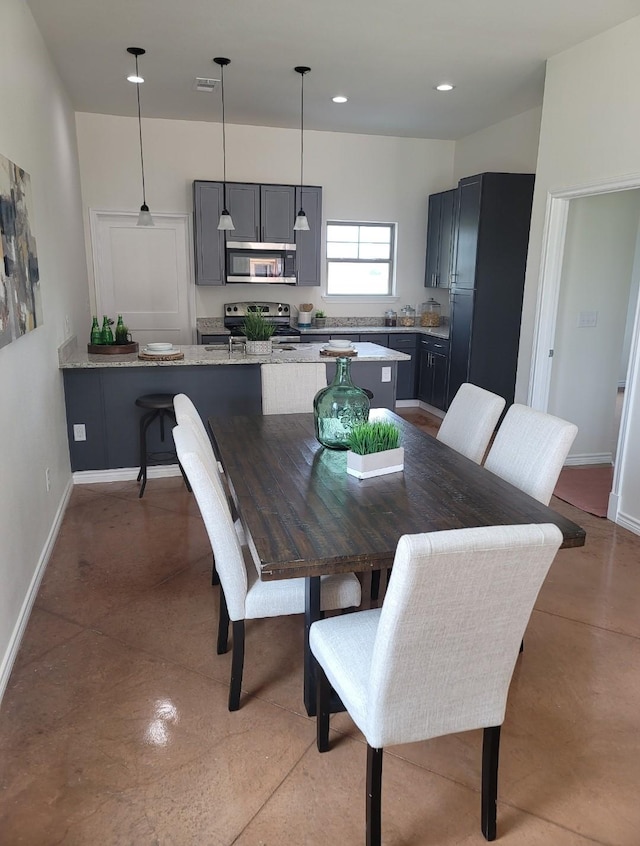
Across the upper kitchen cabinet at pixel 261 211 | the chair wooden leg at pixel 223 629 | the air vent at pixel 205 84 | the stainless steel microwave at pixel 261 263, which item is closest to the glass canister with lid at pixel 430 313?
the stainless steel microwave at pixel 261 263

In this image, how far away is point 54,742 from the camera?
1.93m

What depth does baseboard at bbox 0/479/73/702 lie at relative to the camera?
2.21m

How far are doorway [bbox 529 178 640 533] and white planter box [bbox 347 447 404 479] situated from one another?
99.6 inches

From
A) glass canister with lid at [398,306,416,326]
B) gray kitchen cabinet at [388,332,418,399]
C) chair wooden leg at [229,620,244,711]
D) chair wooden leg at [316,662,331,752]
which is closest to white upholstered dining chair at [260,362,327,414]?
chair wooden leg at [229,620,244,711]

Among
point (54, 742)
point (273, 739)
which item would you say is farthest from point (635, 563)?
point (54, 742)

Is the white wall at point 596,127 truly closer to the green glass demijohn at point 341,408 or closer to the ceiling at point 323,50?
the ceiling at point 323,50

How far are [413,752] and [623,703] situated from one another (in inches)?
32.2

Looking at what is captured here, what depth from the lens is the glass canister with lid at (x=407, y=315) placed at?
6.92 m

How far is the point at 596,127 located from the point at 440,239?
2.75 meters

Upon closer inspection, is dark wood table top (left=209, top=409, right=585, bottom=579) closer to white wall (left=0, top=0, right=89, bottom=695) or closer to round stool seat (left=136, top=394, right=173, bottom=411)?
white wall (left=0, top=0, right=89, bottom=695)

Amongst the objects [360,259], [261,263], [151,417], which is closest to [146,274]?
[261,263]

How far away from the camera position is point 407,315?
7.01m

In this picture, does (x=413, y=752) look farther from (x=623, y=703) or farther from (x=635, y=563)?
(x=635, y=563)

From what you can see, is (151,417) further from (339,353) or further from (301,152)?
(301,152)
